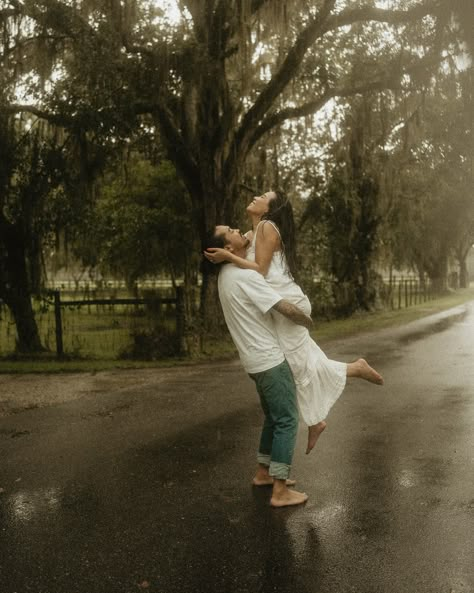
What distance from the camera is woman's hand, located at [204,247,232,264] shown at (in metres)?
5.23

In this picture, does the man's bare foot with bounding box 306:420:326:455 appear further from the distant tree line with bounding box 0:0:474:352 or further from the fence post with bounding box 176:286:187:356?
the distant tree line with bounding box 0:0:474:352

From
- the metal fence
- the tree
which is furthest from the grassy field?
the tree

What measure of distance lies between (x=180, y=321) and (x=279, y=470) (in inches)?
334

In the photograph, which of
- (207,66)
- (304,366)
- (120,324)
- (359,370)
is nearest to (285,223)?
(304,366)

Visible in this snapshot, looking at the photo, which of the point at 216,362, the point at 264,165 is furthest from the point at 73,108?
the point at 264,165

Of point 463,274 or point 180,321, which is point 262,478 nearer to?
point 180,321

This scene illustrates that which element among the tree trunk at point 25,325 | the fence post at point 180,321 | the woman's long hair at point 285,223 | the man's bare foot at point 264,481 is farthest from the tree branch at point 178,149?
the man's bare foot at point 264,481

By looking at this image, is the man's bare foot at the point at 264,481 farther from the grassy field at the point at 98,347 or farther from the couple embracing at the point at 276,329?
the grassy field at the point at 98,347

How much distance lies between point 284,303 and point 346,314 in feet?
62.2

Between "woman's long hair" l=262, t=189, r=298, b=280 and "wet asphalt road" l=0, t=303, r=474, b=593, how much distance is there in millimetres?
1607

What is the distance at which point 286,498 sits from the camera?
5.10 m

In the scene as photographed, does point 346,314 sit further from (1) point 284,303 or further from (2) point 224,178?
(1) point 284,303

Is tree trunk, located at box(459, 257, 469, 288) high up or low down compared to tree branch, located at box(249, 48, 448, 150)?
down

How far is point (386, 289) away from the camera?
27.7m
